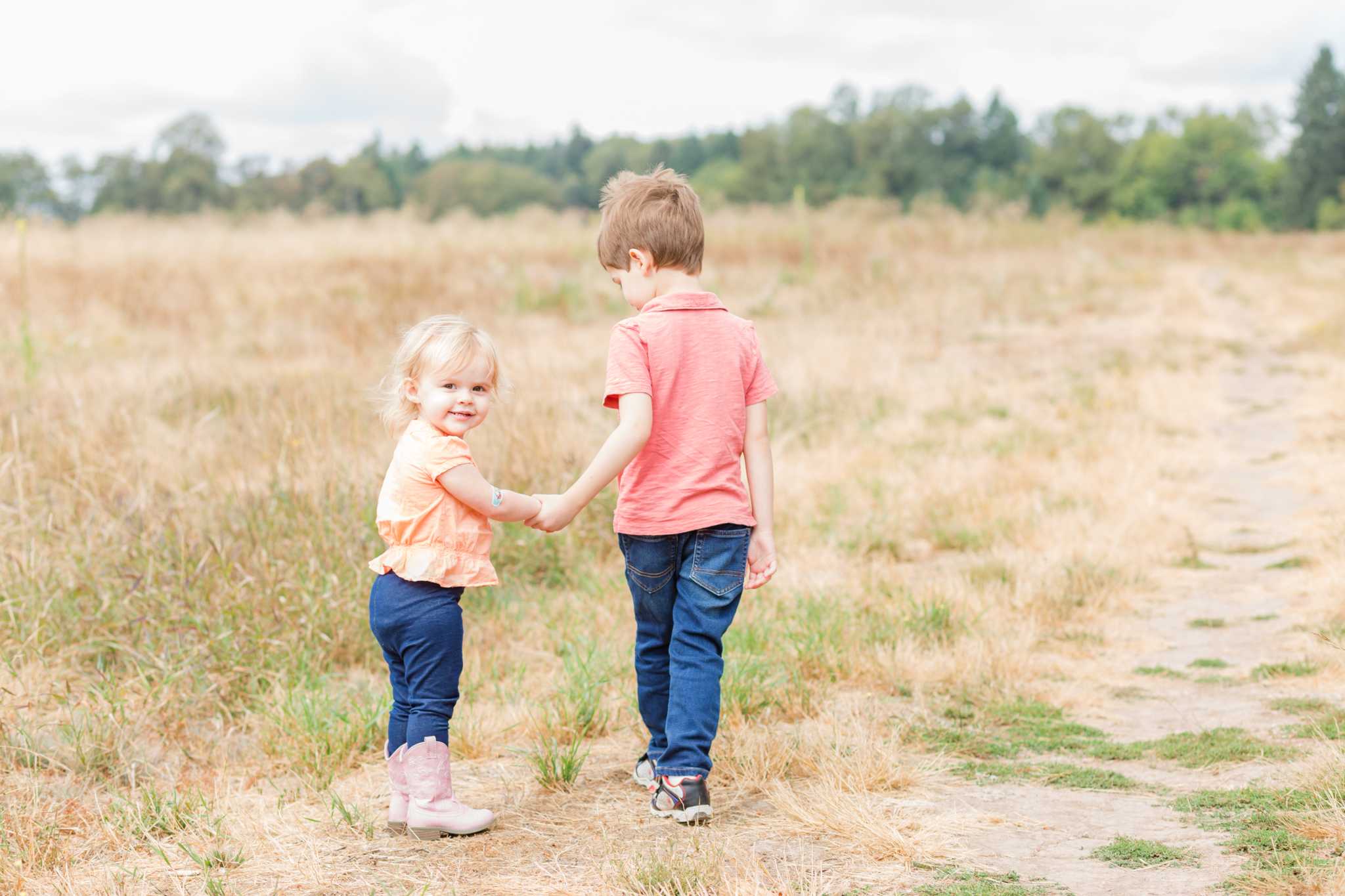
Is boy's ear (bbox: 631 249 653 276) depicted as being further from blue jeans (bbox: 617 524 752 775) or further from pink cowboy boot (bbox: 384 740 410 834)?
pink cowboy boot (bbox: 384 740 410 834)

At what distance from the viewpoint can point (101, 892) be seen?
7.34 feet

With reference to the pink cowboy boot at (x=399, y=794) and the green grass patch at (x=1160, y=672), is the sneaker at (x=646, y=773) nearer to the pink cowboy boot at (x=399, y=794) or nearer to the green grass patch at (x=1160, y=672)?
the pink cowboy boot at (x=399, y=794)

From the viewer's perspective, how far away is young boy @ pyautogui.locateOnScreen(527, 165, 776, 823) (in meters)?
2.54

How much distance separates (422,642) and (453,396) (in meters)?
0.58

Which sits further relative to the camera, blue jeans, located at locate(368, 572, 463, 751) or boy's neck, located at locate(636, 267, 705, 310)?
boy's neck, located at locate(636, 267, 705, 310)

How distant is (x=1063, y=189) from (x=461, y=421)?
7299 centimetres

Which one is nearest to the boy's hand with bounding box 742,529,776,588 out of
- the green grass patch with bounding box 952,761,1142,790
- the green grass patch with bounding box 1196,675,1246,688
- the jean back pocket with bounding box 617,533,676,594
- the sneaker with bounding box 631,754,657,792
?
the jean back pocket with bounding box 617,533,676,594

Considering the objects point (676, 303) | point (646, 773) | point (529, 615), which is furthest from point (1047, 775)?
point (529, 615)

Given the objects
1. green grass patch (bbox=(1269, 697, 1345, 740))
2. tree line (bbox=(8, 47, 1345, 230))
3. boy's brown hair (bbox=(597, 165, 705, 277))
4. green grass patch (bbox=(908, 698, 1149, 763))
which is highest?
tree line (bbox=(8, 47, 1345, 230))

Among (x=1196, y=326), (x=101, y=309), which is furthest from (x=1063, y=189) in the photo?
(x=101, y=309)

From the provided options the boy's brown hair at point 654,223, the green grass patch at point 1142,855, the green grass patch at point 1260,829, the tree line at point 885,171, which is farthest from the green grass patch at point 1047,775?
the tree line at point 885,171

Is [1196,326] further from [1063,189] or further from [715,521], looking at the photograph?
[1063,189]

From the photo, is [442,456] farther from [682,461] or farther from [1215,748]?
[1215,748]

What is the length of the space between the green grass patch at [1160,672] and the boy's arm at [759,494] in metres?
1.87
